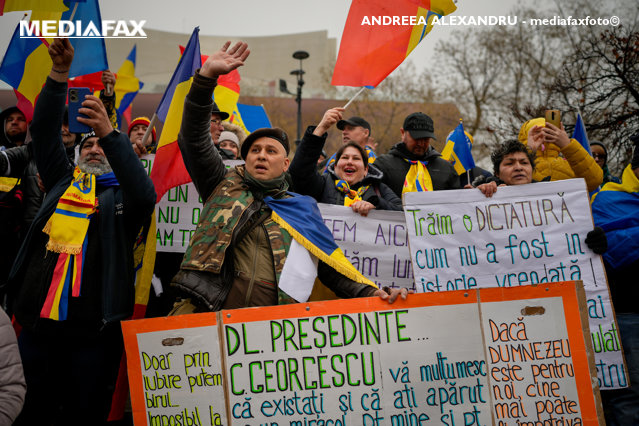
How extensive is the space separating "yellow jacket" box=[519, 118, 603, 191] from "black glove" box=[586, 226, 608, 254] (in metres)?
0.59

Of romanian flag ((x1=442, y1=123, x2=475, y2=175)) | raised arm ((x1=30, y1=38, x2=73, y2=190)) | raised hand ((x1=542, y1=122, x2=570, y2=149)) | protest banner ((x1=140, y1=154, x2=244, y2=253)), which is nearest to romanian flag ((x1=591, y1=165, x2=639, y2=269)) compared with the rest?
raised hand ((x1=542, y1=122, x2=570, y2=149))

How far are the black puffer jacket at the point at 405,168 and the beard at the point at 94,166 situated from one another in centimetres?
225

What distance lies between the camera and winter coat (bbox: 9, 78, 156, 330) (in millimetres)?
2879

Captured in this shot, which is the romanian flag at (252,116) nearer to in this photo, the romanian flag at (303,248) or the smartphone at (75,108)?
the smartphone at (75,108)

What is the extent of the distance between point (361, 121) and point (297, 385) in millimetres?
3452

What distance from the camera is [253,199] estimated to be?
2740 mm

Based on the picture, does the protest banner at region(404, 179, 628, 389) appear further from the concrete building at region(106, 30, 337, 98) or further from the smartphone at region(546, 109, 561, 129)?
the concrete building at region(106, 30, 337, 98)

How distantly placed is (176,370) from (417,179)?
273cm

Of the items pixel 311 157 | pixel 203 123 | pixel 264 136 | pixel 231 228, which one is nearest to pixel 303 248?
pixel 231 228

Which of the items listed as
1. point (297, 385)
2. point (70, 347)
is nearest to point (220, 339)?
point (297, 385)

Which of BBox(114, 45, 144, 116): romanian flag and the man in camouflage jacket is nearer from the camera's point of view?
the man in camouflage jacket

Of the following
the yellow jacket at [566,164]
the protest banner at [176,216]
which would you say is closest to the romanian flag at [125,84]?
the protest banner at [176,216]

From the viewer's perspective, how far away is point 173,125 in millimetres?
3465

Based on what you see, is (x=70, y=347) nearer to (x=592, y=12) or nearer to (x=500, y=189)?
(x=500, y=189)
